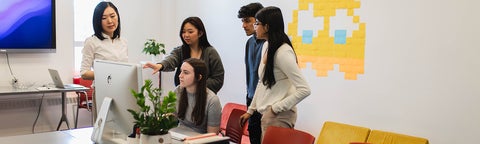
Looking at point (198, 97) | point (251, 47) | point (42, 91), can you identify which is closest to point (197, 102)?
point (198, 97)

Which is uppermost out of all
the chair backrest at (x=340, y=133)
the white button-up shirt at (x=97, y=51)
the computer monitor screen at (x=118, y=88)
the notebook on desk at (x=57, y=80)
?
the white button-up shirt at (x=97, y=51)

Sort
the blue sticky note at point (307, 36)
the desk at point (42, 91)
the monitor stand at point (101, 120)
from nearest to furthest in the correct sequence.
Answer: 1. the monitor stand at point (101, 120)
2. the blue sticky note at point (307, 36)
3. the desk at point (42, 91)

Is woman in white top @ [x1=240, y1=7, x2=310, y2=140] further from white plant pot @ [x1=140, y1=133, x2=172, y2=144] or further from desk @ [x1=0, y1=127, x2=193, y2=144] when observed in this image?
white plant pot @ [x1=140, y1=133, x2=172, y2=144]

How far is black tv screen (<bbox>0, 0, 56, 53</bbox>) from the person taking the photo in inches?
188

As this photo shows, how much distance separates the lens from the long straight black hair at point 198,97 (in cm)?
260

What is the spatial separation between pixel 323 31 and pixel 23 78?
3.25 m

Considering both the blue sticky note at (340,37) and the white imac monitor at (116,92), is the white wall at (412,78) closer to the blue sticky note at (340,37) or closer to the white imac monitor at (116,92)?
the blue sticky note at (340,37)

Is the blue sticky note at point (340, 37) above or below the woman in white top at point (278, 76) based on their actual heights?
above

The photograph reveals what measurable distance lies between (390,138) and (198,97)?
163 cm

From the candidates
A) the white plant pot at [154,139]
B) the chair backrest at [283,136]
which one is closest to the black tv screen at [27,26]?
the chair backrest at [283,136]

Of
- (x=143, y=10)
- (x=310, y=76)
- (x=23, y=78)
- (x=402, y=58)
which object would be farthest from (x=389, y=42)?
(x=23, y=78)

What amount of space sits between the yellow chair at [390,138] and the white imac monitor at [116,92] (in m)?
2.09

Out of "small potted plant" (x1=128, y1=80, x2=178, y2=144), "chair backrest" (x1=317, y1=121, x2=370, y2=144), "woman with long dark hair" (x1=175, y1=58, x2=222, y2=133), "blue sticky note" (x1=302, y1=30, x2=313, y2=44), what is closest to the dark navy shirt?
"woman with long dark hair" (x1=175, y1=58, x2=222, y2=133)

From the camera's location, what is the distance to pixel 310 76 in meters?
4.17
